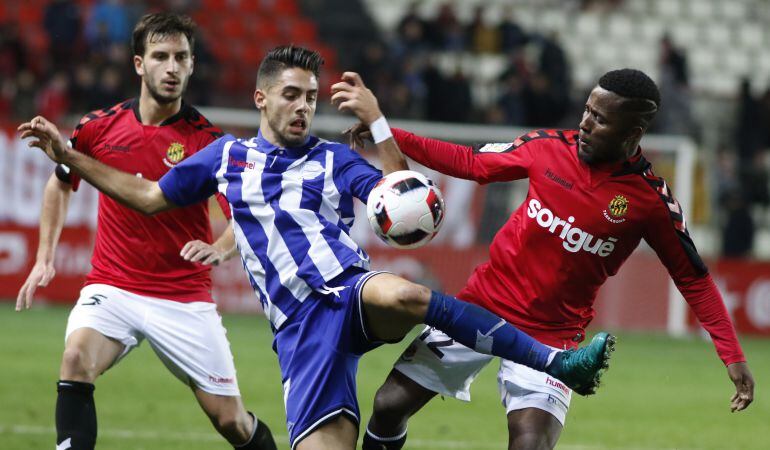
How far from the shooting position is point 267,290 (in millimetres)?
5805

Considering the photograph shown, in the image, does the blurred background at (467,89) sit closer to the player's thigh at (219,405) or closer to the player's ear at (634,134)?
the player's thigh at (219,405)

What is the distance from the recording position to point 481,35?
68.0ft

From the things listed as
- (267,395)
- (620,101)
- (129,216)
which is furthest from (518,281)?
(267,395)

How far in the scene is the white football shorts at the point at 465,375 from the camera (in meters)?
5.92

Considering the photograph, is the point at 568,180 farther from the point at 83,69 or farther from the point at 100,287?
the point at 83,69

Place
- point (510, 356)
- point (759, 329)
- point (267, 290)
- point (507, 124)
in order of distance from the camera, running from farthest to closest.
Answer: point (507, 124) < point (759, 329) < point (267, 290) < point (510, 356)

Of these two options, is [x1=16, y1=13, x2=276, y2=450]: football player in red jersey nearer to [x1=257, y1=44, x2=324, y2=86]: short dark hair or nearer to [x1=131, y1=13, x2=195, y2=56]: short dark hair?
[x1=131, y1=13, x2=195, y2=56]: short dark hair

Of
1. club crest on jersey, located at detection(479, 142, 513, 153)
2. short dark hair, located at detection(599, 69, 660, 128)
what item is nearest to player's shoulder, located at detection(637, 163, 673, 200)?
short dark hair, located at detection(599, 69, 660, 128)

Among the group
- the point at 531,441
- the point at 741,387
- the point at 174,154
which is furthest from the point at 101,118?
the point at 741,387

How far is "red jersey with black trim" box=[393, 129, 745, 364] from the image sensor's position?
5918mm

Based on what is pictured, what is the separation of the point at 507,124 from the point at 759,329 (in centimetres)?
484

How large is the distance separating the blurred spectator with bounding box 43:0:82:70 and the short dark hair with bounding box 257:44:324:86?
484 inches

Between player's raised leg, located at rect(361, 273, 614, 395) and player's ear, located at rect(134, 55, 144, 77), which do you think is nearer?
player's raised leg, located at rect(361, 273, 614, 395)

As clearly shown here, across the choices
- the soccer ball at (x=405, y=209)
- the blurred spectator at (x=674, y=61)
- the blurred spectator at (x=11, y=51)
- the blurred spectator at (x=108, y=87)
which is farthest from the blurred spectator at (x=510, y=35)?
the soccer ball at (x=405, y=209)
